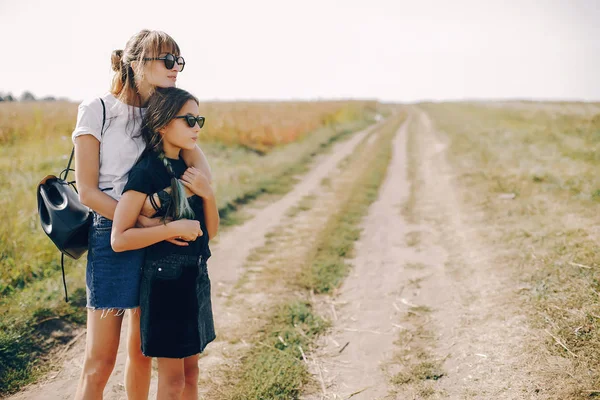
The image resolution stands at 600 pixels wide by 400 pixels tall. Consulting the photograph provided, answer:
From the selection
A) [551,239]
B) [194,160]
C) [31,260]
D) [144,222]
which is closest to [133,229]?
[144,222]

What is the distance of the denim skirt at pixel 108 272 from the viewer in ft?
6.64

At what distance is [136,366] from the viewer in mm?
2307

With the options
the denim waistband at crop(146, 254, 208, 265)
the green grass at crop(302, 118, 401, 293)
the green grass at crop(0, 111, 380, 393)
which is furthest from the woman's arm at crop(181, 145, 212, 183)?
the green grass at crop(302, 118, 401, 293)

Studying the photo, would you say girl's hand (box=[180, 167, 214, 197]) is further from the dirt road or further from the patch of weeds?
the patch of weeds

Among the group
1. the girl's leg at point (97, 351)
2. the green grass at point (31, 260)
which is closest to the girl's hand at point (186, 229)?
the girl's leg at point (97, 351)

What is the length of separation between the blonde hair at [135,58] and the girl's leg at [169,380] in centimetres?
120

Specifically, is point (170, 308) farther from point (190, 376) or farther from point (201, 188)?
point (201, 188)

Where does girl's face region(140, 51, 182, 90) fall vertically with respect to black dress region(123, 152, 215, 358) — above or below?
above

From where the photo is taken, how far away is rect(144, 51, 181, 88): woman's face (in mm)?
2049

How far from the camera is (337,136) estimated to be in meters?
18.9

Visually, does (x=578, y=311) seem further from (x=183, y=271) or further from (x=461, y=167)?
(x=461, y=167)

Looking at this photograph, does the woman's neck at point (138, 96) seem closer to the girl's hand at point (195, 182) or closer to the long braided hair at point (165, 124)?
the long braided hair at point (165, 124)

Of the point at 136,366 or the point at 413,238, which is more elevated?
the point at 136,366

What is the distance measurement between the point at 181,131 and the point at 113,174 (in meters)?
0.35
